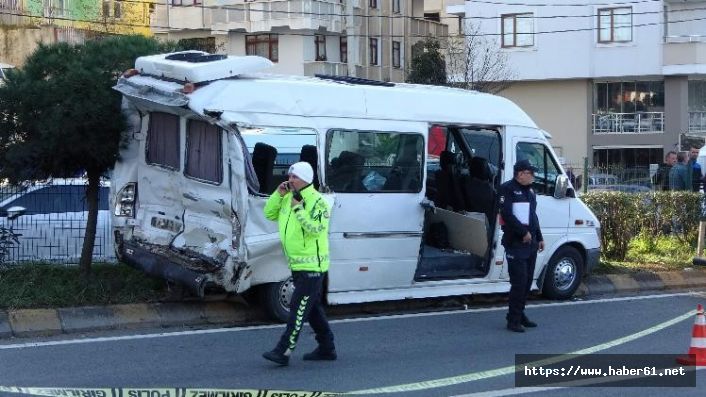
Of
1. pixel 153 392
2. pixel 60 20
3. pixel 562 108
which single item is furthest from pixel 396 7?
pixel 153 392

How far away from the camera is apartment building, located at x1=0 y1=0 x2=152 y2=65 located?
1721 inches

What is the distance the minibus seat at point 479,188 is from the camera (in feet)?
39.1

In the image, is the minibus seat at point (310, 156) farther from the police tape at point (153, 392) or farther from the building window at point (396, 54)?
the building window at point (396, 54)

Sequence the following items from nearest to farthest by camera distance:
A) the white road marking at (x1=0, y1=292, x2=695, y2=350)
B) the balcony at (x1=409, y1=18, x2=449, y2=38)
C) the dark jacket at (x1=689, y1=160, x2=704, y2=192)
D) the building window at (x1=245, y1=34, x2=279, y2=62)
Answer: the white road marking at (x1=0, y1=292, x2=695, y2=350), the dark jacket at (x1=689, y1=160, x2=704, y2=192), the building window at (x1=245, y1=34, x2=279, y2=62), the balcony at (x1=409, y1=18, x2=449, y2=38)

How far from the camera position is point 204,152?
10141mm

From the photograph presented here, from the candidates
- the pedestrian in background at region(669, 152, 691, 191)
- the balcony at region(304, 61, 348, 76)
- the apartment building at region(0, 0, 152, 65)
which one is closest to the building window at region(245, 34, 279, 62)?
the balcony at region(304, 61, 348, 76)

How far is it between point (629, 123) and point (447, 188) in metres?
28.2

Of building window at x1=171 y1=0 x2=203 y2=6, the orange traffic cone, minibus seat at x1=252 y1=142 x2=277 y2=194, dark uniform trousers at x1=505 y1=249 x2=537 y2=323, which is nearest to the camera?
the orange traffic cone

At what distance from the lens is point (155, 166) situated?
10828 millimetres

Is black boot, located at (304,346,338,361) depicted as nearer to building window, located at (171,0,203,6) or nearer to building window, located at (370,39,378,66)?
building window, located at (171,0,203,6)

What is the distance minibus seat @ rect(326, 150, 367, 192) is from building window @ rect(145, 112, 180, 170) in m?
1.67

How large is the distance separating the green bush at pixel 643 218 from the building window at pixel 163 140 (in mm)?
7244

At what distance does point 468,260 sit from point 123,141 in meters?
4.25

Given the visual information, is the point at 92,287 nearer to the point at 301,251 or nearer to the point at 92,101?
the point at 92,101
